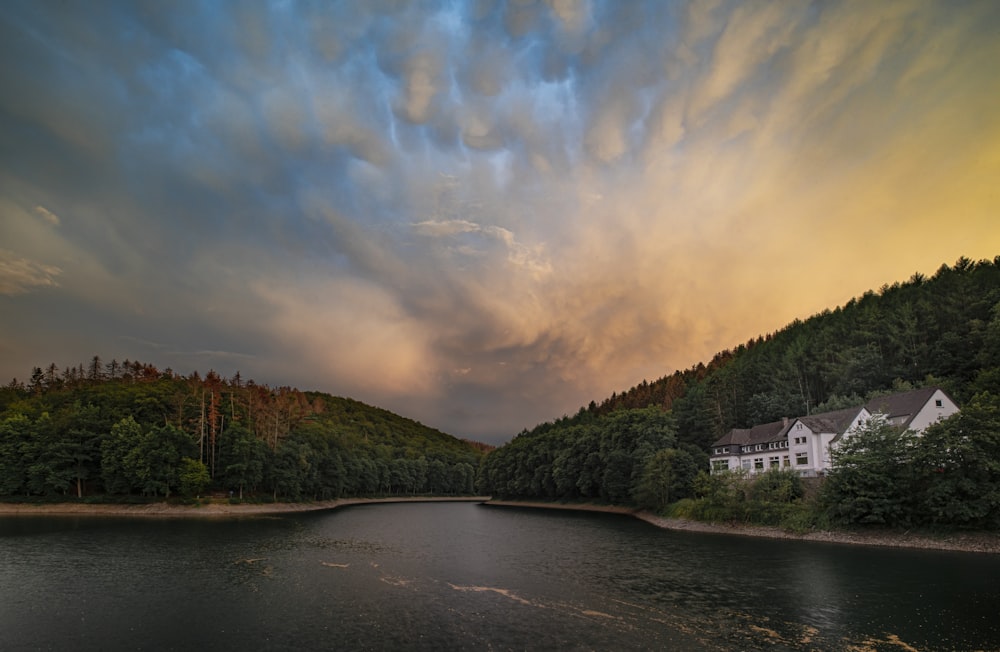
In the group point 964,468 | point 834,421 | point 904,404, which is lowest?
point 964,468

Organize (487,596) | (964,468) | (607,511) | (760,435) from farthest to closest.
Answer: (607,511) < (760,435) < (964,468) < (487,596)

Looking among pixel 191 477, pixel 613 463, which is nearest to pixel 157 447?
pixel 191 477

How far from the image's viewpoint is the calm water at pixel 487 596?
24344mm

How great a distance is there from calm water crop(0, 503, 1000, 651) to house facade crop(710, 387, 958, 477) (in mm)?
22855

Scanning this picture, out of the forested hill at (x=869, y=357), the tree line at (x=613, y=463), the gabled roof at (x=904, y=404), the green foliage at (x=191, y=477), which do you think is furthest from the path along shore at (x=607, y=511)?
the forested hill at (x=869, y=357)

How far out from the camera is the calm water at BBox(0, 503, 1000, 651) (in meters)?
→ 24.3

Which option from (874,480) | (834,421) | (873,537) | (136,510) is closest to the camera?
(873,537)

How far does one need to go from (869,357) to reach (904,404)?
35.2 metres

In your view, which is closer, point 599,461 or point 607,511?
point 607,511

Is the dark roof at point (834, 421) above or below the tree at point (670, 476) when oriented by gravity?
above

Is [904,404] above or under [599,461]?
above

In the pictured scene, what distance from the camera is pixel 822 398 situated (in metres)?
114

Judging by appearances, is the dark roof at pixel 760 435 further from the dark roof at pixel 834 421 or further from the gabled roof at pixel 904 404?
the gabled roof at pixel 904 404

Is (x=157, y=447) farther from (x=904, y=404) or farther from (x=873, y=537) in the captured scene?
(x=904, y=404)
